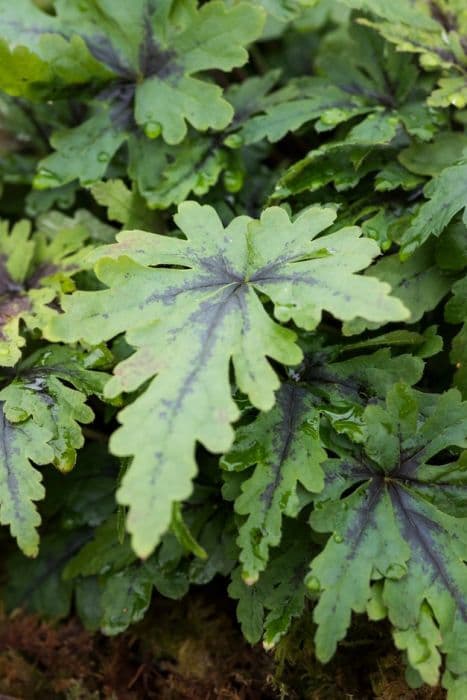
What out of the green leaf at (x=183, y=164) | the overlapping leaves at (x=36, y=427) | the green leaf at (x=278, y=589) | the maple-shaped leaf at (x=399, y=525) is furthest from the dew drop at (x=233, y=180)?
the green leaf at (x=278, y=589)

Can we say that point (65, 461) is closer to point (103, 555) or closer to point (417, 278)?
point (103, 555)

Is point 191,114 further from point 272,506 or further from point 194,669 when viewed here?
point 194,669

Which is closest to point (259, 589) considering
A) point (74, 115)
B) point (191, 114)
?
point (191, 114)

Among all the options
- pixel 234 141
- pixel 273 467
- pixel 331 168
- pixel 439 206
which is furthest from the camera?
pixel 234 141

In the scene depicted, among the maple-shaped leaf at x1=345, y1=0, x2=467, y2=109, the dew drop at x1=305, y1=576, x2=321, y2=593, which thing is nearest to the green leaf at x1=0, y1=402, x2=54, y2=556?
the dew drop at x1=305, y1=576, x2=321, y2=593

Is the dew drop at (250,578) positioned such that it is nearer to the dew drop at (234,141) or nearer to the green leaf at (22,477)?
the green leaf at (22,477)

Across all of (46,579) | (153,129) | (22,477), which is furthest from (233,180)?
(46,579)
